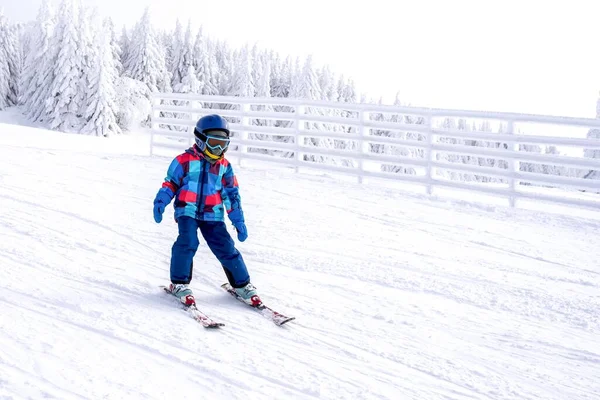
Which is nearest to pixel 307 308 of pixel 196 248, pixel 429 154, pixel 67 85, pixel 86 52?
pixel 196 248

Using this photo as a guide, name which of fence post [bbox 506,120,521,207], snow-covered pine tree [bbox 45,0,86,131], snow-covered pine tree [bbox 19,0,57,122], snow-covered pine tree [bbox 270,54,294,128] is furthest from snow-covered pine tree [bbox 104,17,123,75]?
fence post [bbox 506,120,521,207]

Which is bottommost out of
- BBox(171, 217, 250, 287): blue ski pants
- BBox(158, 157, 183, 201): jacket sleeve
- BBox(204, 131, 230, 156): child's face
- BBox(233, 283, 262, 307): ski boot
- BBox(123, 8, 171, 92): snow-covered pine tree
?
BBox(233, 283, 262, 307): ski boot

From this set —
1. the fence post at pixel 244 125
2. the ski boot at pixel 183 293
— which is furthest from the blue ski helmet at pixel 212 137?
the fence post at pixel 244 125

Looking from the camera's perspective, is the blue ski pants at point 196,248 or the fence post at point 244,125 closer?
the blue ski pants at point 196,248

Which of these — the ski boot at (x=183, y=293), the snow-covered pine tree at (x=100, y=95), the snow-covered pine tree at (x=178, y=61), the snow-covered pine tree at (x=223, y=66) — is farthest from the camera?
the snow-covered pine tree at (x=223, y=66)

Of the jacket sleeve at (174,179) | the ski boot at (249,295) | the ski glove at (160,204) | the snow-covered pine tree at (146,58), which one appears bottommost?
the ski boot at (249,295)

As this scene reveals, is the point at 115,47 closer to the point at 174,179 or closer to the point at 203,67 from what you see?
the point at 203,67

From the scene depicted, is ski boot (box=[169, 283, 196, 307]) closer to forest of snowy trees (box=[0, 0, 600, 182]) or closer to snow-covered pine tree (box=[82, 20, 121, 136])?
forest of snowy trees (box=[0, 0, 600, 182])

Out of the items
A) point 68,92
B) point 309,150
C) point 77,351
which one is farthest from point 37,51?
point 77,351

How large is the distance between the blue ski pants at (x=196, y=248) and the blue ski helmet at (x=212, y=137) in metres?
0.49

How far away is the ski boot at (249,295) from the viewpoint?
389 centimetres

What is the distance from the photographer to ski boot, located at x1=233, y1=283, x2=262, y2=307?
12.8 ft

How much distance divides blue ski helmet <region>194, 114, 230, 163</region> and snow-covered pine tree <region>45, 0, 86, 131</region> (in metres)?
35.0

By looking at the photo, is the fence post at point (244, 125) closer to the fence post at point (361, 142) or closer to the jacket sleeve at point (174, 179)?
the fence post at point (361, 142)
